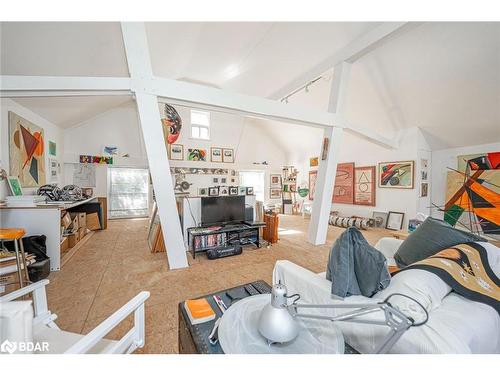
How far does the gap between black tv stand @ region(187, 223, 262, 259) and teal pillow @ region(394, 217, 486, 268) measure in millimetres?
2245

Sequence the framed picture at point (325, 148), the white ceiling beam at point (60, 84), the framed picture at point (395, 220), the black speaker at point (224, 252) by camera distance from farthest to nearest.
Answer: the framed picture at point (395, 220)
the framed picture at point (325, 148)
the black speaker at point (224, 252)
the white ceiling beam at point (60, 84)

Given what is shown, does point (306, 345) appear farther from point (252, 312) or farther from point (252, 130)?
point (252, 130)

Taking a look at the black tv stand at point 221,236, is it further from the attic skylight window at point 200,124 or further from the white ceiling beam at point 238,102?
the attic skylight window at point 200,124

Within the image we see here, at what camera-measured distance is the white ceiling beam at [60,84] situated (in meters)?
2.17

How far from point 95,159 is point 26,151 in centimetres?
276

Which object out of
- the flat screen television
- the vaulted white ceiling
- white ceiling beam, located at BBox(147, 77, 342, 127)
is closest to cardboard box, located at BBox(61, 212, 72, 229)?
the vaulted white ceiling

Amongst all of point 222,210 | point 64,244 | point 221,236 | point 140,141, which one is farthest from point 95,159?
point 221,236

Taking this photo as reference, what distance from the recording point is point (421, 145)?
190 inches

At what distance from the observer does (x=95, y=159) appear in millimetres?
5855

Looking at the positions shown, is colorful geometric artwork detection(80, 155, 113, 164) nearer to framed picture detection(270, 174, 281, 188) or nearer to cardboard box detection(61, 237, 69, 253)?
cardboard box detection(61, 237, 69, 253)

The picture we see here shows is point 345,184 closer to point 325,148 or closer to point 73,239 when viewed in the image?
point 325,148

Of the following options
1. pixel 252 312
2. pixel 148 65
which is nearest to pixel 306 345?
pixel 252 312

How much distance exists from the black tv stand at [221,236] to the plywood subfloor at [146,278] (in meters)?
0.21

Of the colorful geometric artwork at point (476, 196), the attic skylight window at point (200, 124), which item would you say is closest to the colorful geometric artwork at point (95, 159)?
the attic skylight window at point (200, 124)
